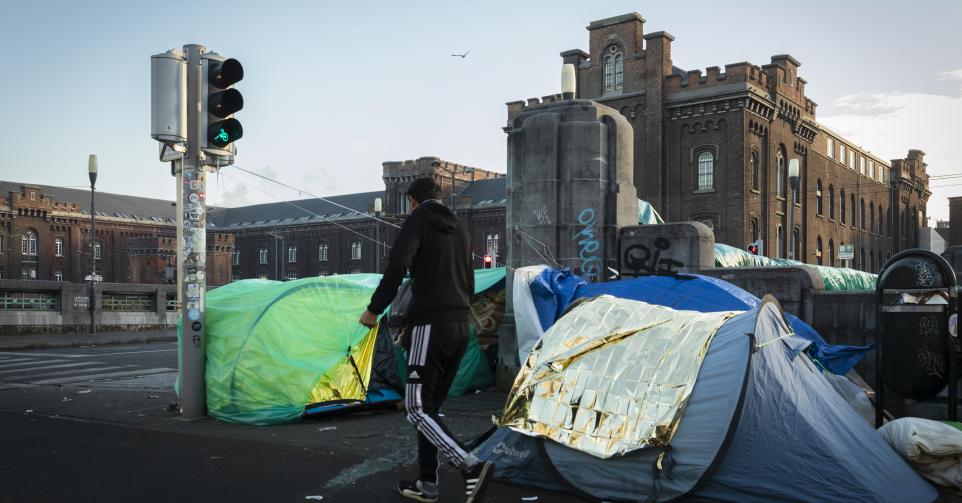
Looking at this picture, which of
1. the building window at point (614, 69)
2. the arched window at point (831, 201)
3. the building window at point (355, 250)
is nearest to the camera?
the building window at point (614, 69)

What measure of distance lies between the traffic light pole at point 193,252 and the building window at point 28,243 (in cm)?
8488

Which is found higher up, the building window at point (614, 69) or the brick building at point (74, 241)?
the building window at point (614, 69)

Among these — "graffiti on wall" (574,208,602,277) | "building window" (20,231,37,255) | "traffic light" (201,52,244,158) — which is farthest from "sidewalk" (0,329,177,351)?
"building window" (20,231,37,255)

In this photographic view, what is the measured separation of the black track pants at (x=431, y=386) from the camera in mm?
4637

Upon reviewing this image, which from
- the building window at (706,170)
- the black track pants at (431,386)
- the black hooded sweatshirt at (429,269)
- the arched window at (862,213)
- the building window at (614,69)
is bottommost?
the black track pants at (431,386)

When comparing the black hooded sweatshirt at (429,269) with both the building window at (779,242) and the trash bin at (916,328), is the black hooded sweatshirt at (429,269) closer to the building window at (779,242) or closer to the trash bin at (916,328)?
the trash bin at (916,328)

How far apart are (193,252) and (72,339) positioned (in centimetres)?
1744

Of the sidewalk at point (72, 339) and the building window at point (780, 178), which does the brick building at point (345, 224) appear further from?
the sidewalk at point (72, 339)

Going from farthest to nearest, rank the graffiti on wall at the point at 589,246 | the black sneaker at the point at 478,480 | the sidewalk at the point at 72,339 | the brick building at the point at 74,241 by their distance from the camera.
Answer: the brick building at the point at 74,241
the sidewalk at the point at 72,339
the graffiti on wall at the point at 589,246
the black sneaker at the point at 478,480

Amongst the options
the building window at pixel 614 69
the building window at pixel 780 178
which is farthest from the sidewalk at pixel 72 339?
the building window at pixel 780 178

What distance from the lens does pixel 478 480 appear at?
14.7 feet

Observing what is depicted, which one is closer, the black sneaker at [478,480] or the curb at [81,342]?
the black sneaker at [478,480]

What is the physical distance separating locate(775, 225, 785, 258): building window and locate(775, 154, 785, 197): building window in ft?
6.95

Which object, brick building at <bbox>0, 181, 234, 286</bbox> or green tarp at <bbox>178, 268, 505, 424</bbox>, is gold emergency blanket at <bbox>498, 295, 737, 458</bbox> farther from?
brick building at <bbox>0, 181, 234, 286</bbox>
